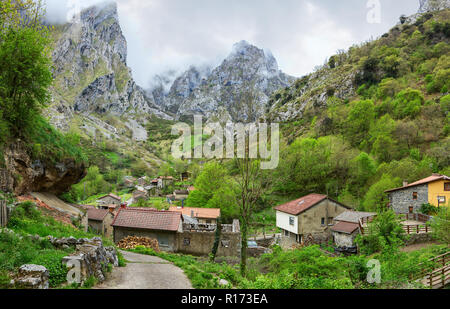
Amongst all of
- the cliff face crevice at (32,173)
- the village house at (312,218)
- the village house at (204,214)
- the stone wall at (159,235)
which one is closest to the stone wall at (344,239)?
the village house at (312,218)

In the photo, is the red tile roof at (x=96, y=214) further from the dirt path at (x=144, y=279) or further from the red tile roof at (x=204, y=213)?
the dirt path at (x=144, y=279)

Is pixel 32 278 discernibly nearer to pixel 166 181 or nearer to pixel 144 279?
pixel 144 279

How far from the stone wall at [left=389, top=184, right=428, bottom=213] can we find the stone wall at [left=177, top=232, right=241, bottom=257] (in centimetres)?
1876

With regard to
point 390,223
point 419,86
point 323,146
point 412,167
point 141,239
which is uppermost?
point 419,86

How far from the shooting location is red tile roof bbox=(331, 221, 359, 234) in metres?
28.2

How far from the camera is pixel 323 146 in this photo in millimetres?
48969

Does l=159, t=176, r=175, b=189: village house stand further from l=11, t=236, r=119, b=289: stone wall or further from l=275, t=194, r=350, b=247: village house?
l=11, t=236, r=119, b=289: stone wall

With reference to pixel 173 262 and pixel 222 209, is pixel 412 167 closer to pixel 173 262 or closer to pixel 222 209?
pixel 222 209

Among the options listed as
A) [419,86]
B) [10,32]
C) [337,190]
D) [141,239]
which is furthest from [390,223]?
[419,86]

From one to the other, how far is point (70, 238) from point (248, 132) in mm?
8981

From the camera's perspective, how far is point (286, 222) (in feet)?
120

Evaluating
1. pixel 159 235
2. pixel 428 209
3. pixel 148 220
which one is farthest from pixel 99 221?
pixel 428 209

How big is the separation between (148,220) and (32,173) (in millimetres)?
11065

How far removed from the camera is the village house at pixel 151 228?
24.0m
